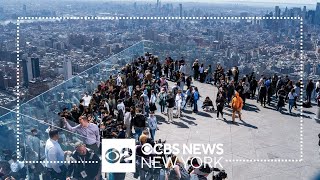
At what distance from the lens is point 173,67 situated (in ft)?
63.1

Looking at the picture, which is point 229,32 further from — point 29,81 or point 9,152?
point 9,152

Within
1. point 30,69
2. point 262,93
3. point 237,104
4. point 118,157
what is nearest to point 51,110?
point 118,157

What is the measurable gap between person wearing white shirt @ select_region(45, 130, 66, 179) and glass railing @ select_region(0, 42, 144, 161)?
223 millimetres

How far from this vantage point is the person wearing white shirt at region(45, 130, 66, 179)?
7410 millimetres

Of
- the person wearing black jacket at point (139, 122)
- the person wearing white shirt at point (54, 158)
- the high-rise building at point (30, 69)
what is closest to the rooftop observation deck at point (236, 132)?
the person wearing white shirt at point (54, 158)

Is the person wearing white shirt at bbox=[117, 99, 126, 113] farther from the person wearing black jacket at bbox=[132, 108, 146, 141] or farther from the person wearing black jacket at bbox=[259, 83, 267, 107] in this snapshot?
the person wearing black jacket at bbox=[259, 83, 267, 107]

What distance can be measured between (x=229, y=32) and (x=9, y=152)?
34.9m

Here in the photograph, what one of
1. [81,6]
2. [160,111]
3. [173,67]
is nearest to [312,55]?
[173,67]

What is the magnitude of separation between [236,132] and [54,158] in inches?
284

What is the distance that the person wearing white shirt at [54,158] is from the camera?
741cm

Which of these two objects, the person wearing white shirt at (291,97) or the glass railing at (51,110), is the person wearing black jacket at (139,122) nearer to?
the glass railing at (51,110)

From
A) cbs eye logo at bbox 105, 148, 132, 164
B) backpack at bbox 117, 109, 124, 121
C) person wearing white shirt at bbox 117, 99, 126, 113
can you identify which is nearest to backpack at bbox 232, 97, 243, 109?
person wearing white shirt at bbox 117, 99, 126, 113

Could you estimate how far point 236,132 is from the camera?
43.0 ft

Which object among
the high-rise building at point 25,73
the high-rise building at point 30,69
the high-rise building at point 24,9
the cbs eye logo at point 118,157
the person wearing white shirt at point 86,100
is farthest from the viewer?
the high-rise building at point 24,9
